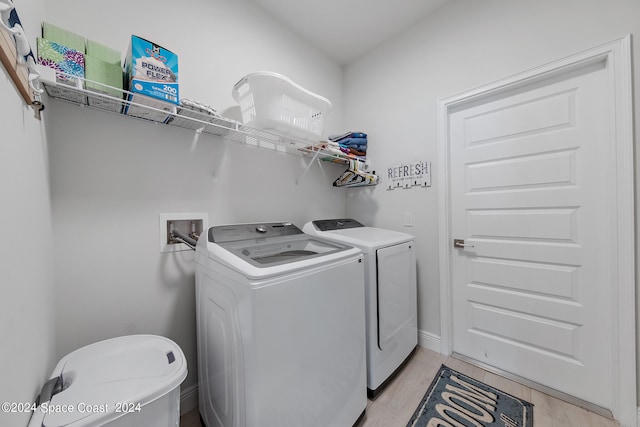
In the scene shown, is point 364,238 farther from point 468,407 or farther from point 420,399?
point 468,407

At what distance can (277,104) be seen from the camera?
144cm

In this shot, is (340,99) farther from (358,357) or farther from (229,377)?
(229,377)

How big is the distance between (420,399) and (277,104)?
2.09 m

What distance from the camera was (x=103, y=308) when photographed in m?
1.17

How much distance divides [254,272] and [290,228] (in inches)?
32.7

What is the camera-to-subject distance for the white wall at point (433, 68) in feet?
4.58

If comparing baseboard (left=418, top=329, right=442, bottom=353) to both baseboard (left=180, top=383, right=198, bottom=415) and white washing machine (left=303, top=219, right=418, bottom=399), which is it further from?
baseboard (left=180, top=383, right=198, bottom=415)

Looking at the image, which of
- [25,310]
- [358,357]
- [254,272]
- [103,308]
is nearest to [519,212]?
[358,357]

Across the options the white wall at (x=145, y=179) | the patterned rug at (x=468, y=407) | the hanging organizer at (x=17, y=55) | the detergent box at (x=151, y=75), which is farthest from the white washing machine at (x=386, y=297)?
the hanging organizer at (x=17, y=55)

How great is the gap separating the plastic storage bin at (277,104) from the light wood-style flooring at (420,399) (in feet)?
6.02

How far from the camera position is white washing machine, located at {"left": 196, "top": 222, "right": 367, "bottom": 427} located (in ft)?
2.89

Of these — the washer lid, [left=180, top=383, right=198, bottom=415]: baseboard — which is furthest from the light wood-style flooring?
the washer lid

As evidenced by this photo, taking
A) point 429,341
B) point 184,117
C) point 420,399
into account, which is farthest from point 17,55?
point 429,341

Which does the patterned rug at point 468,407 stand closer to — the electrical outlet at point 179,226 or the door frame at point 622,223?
the door frame at point 622,223
